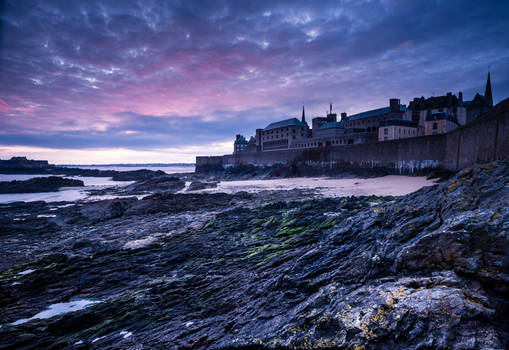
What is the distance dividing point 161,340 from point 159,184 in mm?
30344

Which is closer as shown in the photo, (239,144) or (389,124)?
(389,124)

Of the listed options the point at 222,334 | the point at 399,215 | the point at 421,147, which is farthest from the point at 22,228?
the point at 421,147

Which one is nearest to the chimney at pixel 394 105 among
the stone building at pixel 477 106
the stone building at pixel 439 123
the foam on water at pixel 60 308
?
the stone building at pixel 439 123

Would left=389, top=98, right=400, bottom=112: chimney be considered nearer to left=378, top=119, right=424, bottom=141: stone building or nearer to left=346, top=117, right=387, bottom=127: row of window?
left=346, top=117, right=387, bottom=127: row of window

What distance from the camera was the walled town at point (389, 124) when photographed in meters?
41.7

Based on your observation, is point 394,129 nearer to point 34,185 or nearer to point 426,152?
point 426,152

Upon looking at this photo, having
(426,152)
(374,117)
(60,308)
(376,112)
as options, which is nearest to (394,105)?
(376,112)

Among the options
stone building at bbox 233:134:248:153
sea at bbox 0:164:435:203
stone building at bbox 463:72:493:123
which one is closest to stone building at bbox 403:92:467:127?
stone building at bbox 463:72:493:123

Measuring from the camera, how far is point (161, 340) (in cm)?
367

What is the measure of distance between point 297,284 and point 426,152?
2305cm

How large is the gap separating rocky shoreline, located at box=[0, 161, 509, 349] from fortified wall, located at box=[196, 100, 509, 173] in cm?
988

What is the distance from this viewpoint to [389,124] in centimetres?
4172

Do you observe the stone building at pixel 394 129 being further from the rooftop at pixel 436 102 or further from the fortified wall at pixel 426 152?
the rooftop at pixel 436 102

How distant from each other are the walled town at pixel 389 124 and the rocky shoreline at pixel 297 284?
3474 centimetres
